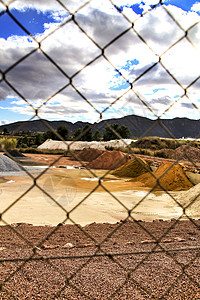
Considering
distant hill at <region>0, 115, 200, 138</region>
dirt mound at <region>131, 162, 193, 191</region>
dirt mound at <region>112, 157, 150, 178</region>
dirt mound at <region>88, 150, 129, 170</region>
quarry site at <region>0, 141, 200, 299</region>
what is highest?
distant hill at <region>0, 115, 200, 138</region>

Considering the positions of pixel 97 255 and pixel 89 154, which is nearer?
pixel 97 255

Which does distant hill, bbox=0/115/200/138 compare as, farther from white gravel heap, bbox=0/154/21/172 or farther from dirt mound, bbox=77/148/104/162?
dirt mound, bbox=77/148/104/162

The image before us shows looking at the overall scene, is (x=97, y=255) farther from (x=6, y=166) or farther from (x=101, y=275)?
(x=6, y=166)

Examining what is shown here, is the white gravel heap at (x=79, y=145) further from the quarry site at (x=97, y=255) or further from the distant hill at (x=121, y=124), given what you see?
the distant hill at (x=121, y=124)

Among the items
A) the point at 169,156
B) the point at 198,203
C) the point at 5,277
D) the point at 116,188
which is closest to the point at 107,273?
the point at 5,277

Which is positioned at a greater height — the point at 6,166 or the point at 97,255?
the point at 6,166

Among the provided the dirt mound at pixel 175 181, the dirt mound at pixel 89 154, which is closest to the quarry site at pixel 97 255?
the dirt mound at pixel 175 181

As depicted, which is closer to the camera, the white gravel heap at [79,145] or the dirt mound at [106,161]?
the dirt mound at [106,161]

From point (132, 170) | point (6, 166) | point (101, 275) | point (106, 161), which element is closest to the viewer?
point (101, 275)

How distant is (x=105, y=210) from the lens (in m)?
3.82

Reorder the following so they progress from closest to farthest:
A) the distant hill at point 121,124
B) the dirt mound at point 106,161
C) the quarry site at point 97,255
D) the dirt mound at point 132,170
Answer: the distant hill at point 121,124, the quarry site at point 97,255, the dirt mound at point 132,170, the dirt mound at point 106,161

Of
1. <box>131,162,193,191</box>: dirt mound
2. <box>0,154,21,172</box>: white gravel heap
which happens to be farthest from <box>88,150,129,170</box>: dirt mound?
<box>131,162,193,191</box>: dirt mound

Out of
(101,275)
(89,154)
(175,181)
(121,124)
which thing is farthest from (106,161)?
(101,275)

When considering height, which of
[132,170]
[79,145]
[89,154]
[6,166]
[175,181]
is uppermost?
[6,166]
